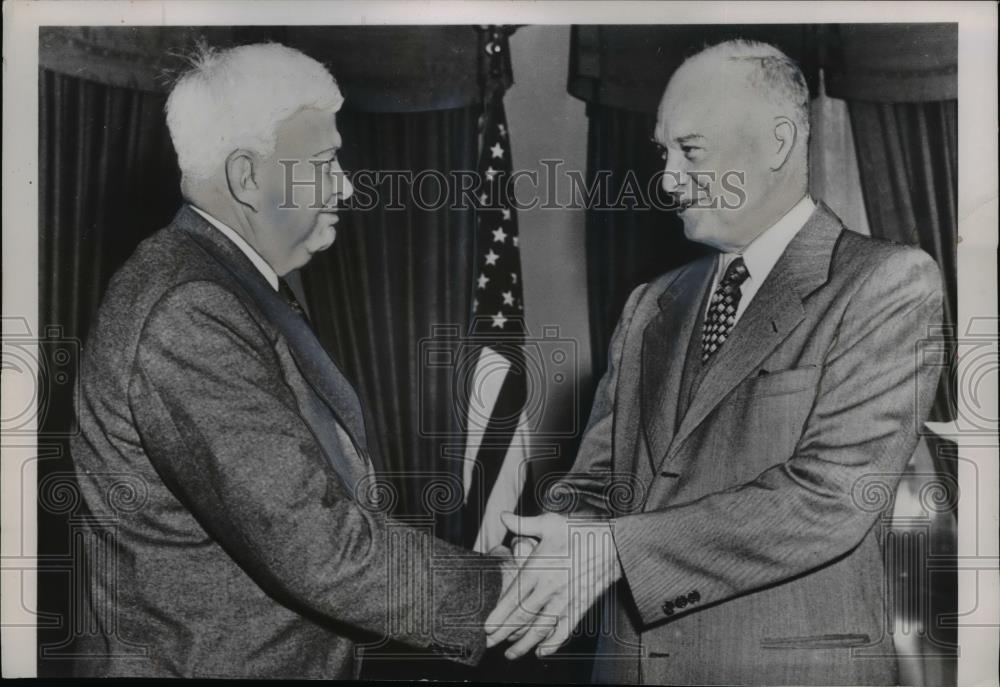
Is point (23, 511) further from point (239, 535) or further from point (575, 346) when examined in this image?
point (575, 346)

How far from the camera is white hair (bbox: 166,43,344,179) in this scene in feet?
13.5

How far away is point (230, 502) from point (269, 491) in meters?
0.16

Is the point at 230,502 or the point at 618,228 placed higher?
the point at 618,228

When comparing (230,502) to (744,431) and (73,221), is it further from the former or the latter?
(744,431)

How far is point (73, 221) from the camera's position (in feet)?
13.7

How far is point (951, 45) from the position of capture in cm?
410

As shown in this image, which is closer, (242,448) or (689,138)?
(242,448)

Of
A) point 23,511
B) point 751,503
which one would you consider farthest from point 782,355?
point 23,511

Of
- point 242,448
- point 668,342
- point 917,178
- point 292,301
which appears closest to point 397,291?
point 292,301

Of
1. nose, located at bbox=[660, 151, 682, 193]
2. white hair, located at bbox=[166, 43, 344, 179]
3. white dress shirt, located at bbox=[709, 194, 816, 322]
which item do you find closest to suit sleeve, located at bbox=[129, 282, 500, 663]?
white hair, located at bbox=[166, 43, 344, 179]

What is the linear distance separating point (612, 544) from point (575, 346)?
0.79 meters

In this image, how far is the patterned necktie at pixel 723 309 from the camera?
4.05 m

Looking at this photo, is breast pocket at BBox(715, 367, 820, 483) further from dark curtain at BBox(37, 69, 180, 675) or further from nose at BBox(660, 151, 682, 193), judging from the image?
dark curtain at BBox(37, 69, 180, 675)

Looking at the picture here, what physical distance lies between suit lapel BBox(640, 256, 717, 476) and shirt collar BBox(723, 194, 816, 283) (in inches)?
6.0
